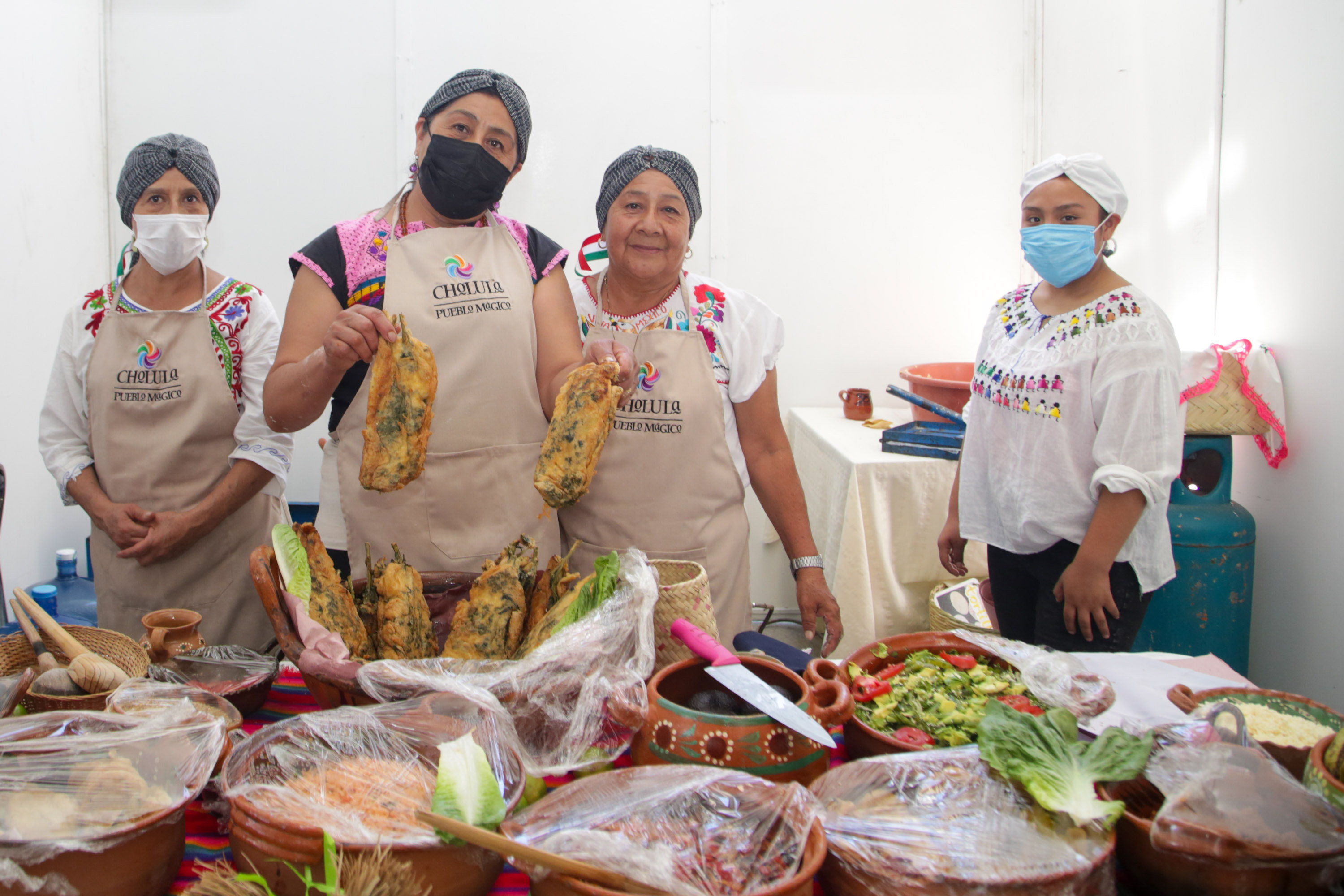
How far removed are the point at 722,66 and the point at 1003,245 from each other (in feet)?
7.18

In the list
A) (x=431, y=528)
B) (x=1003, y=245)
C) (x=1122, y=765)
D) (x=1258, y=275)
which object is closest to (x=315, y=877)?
(x=1122, y=765)

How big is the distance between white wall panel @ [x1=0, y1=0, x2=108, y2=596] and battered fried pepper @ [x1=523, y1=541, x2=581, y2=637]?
394 centimetres

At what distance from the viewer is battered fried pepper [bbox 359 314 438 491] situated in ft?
6.18

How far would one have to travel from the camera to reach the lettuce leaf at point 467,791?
3.57 feet

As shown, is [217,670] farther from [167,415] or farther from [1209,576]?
[1209,576]

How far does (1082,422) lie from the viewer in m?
2.48

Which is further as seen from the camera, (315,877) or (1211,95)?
(1211,95)

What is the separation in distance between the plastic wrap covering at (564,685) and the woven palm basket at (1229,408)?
9.96 feet

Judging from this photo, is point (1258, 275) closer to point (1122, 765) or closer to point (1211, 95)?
point (1211, 95)

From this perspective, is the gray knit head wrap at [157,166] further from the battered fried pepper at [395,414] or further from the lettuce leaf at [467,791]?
the lettuce leaf at [467,791]

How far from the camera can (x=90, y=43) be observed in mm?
5004

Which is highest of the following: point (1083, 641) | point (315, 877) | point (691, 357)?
point (691, 357)

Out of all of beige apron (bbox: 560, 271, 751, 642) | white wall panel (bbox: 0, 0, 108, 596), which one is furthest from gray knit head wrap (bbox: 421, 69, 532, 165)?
white wall panel (bbox: 0, 0, 108, 596)

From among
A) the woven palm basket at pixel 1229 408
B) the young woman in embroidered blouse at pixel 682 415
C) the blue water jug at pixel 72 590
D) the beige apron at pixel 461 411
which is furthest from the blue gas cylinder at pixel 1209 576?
the blue water jug at pixel 72 590
